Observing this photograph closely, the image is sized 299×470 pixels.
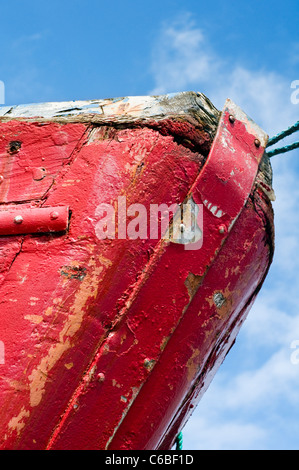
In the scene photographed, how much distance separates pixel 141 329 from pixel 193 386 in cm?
44

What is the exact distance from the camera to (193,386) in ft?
6.56

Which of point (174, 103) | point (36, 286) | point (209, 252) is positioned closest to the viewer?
point (36, 286)

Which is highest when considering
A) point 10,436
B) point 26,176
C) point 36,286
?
point 26,176

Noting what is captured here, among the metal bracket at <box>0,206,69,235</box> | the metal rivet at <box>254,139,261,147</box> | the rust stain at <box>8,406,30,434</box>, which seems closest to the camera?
the rust stain at <box>8,406,30,434</box>

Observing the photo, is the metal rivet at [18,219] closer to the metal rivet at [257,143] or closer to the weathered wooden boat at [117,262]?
the weathered wooden boat at [117,262]

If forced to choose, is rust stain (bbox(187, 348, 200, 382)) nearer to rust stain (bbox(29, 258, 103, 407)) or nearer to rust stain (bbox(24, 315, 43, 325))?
rust stain (bbox(29, 258, 103, 407))

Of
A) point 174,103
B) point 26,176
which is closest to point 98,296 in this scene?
point 26,176

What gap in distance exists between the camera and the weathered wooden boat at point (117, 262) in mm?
1588

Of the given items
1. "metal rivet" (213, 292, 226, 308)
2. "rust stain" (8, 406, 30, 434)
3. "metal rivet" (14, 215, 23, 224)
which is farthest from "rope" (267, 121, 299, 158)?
"rust stain" (8, 406, 30, 434)

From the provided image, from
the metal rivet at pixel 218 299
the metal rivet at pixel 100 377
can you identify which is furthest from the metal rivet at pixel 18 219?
the metal rivet at pixel 218 299

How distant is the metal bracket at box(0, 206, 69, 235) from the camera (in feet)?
5.65

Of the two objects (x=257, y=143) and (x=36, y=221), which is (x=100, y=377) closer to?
(x=36, y=221)
